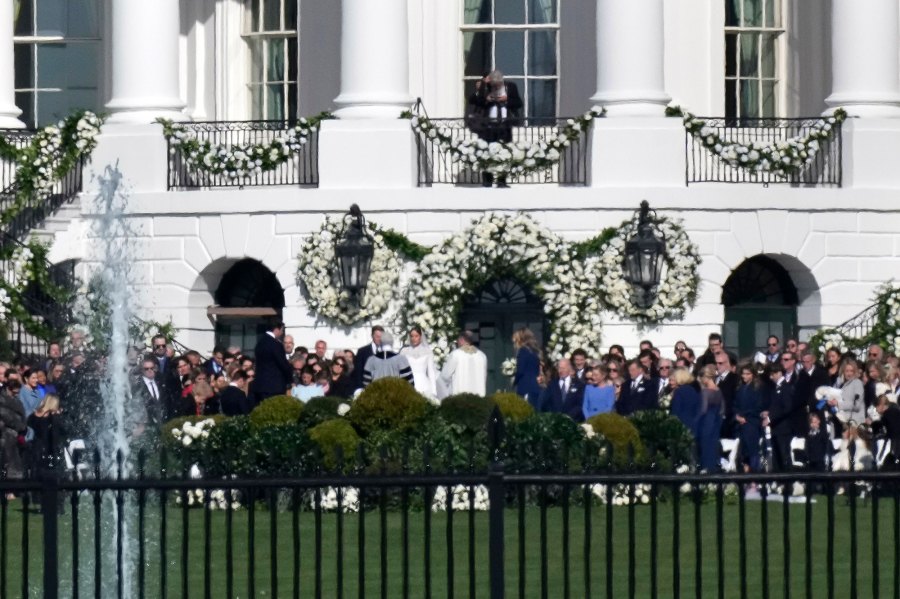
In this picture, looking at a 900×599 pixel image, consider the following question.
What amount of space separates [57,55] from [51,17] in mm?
553

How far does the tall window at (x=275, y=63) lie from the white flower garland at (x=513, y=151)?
3.86m

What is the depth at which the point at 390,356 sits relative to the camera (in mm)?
30688

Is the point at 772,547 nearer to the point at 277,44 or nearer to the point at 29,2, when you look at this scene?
the point at 277,44

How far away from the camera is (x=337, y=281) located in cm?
3497

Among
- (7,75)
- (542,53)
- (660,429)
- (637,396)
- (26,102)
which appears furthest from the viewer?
(26,102)

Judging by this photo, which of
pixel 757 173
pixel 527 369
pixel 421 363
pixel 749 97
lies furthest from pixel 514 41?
pixel 527 369

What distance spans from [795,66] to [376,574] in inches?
800

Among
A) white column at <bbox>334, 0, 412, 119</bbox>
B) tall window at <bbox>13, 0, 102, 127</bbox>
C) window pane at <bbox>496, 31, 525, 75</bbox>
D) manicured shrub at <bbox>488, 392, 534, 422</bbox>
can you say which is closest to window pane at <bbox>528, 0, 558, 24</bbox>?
window pane at <bbox>496, 31, 525, 75</bbox>

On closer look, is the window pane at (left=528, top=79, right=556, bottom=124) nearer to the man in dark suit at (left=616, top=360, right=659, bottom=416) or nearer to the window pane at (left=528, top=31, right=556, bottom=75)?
the window pane at (left=528, top=31, right=556, bottom=75)

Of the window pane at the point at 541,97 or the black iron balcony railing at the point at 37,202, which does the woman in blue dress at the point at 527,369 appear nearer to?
the window pane at the point at 541,97

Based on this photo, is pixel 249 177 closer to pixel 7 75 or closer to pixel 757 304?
pixel 7 75

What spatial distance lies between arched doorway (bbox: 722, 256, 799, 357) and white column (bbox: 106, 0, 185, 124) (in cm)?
746

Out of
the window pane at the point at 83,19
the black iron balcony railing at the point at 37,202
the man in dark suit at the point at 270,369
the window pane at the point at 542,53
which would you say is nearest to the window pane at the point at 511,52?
the window pane at the point at 542,53

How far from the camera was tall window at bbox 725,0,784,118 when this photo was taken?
3856cm
